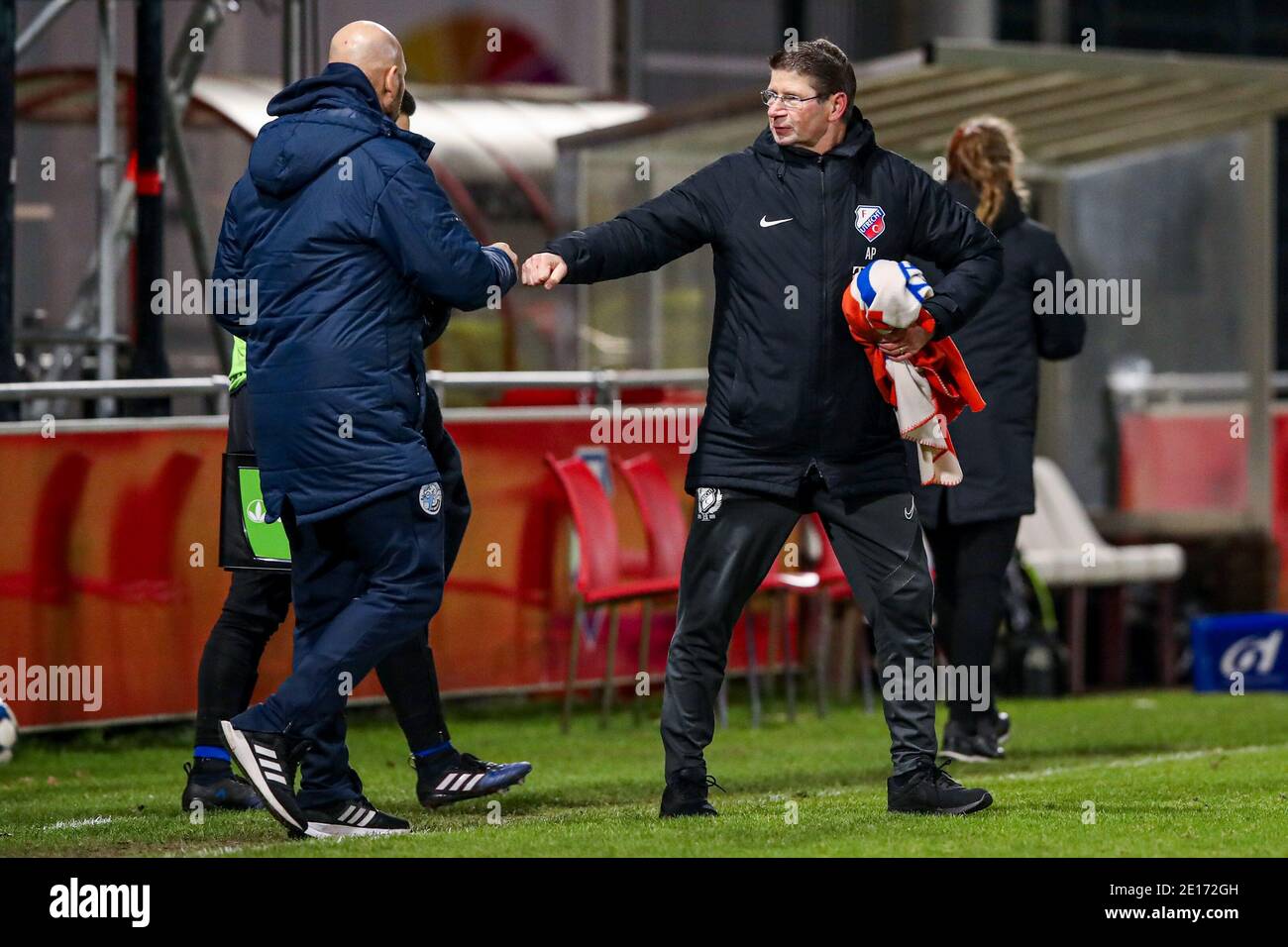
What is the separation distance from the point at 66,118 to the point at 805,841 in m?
9.91

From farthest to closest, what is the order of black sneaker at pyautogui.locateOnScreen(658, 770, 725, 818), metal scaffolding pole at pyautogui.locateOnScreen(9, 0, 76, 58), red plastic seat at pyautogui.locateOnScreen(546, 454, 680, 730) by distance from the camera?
metal scaffolding pole at pyautogui.locateOnScreen(9, 0, 76, 58) → red plastic seat at pyautogui.locateOnScreen(546, 454, 680, 730) → black sneaker at pyautogui.locateOnScreen(658, 770, 725, 818)

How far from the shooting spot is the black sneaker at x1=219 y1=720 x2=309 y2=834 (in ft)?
20.5

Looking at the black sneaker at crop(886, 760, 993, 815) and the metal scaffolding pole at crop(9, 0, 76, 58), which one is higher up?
the metal scaffolding pole at crop(9, 0, 76, 58)

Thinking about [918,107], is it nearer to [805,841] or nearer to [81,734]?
[81,734]

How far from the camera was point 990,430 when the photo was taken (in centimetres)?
870

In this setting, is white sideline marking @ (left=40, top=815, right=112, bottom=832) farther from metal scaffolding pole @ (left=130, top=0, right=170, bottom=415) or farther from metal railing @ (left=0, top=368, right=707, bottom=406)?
metal scaffolding pole @ (left=130, top=0, right=170, bottom=415)

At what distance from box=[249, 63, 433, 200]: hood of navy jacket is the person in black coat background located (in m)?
Result: 2.92

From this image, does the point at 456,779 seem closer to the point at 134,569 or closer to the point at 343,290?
the point at 343,290

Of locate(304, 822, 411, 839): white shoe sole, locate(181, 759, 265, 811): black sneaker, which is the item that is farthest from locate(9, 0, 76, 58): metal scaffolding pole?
locate(304, 822, 411, 839): white shoe sole

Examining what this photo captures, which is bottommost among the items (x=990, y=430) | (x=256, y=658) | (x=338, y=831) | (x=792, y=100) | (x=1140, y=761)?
Answer: (x=1140, y=761)

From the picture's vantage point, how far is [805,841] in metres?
6.23

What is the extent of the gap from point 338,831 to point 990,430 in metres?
3.18

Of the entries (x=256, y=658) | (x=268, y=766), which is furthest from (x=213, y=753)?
(x=268, y=766)

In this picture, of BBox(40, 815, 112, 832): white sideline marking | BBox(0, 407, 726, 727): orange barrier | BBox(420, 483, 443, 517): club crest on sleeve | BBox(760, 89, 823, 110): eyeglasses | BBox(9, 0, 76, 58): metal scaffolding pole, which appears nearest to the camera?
BBox(420, 483, 443, 517): club crest on sleeve
